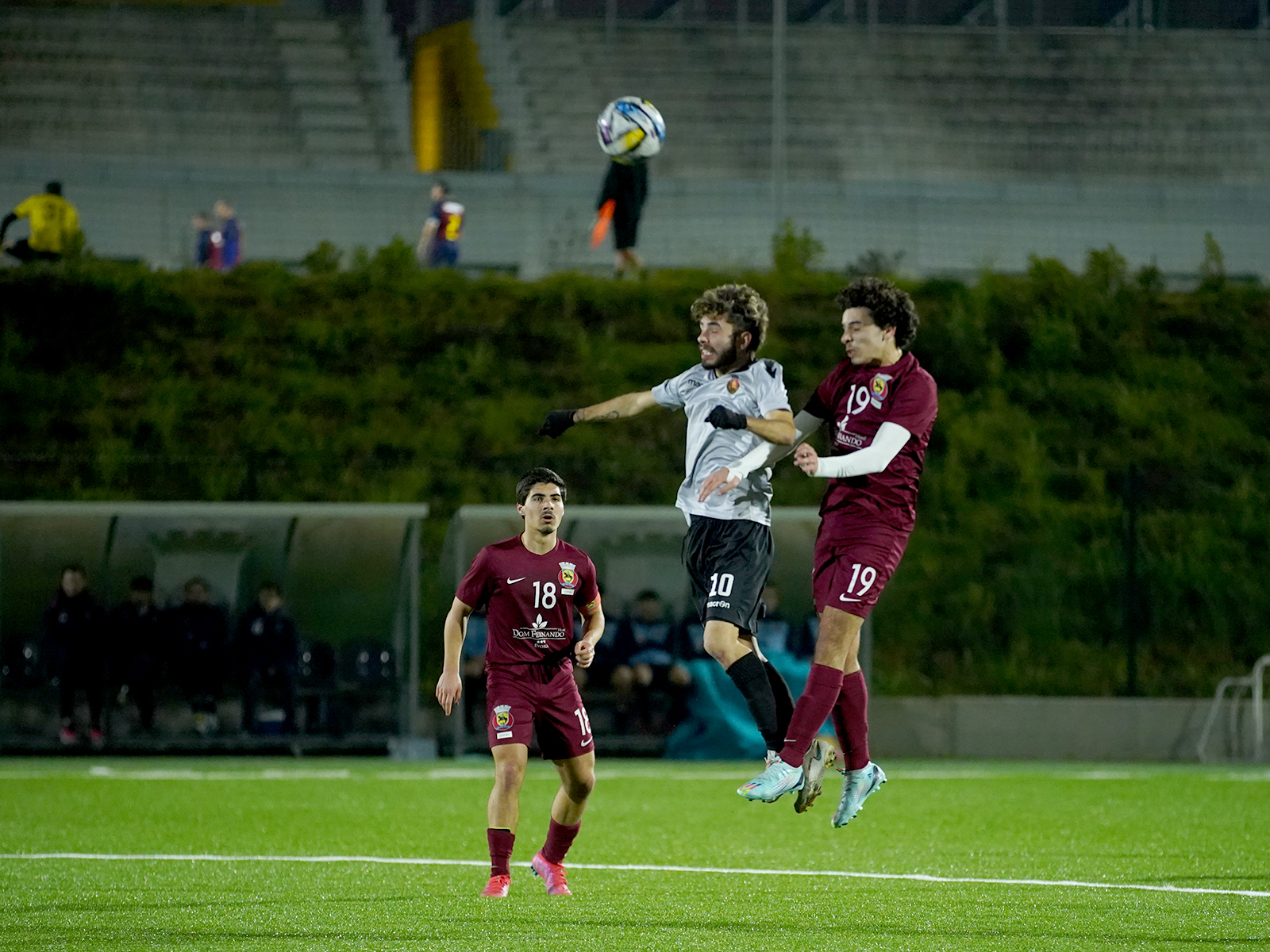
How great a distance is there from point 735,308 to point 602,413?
0.74 meters

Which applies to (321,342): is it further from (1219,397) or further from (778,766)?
(778,766)

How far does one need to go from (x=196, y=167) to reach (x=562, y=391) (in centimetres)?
656

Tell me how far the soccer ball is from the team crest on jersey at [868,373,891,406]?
3506 mm

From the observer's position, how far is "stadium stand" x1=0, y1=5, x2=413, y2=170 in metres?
29.9

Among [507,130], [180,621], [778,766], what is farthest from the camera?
[507,130]

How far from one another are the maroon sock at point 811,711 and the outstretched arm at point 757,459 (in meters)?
0.90

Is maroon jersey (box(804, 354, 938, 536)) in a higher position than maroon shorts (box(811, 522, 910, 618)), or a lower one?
higher

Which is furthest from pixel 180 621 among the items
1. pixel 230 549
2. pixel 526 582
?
pixel 526 582

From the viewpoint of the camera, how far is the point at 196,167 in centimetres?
2655

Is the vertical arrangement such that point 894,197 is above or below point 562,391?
above

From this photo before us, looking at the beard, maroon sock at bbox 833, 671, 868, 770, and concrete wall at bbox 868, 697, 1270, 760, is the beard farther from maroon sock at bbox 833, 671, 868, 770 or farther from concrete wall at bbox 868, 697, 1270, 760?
concrete wall at bbox 868, 697, 1270, 760

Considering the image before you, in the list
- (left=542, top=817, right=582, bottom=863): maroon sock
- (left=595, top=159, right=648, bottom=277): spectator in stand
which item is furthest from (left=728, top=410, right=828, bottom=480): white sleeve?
(left=595, top=159, right=648, bottom=277): spectator in stand

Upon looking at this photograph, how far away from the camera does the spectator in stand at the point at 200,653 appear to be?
18734 mm

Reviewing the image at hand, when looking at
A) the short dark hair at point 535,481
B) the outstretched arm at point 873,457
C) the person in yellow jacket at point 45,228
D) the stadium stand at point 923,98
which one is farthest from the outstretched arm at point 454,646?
the stadium stand at point 923,98
